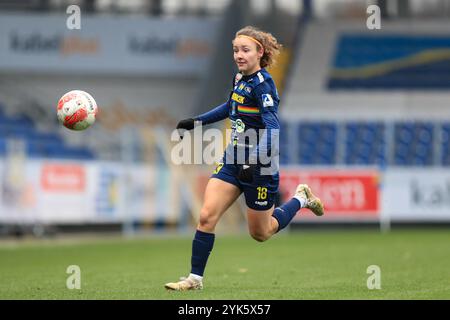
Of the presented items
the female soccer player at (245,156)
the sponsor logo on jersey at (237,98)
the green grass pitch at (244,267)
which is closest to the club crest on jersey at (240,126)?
the female soccer player at (245,156)

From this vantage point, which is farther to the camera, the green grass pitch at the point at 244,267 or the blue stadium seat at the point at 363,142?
the blue stadium seat at the point at 363,142

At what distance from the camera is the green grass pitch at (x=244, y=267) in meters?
8.91

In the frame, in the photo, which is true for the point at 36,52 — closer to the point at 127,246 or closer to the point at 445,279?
the point at 127,246

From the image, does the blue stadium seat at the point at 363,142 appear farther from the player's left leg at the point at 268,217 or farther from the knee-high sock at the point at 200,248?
the knee-high sock at the point at 200,248

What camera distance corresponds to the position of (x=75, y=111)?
382 inches

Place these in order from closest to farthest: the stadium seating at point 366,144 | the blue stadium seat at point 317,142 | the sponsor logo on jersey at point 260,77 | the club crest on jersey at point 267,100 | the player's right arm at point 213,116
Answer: the club crest on jersey at point 267,100 → the sponsor logo on jersey at point 260,77 → the player's right arm at point 213,116 → the stadium seating at point 366,144 → the blue stadium seat at point 317,142

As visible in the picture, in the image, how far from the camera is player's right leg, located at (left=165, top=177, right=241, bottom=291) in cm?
895

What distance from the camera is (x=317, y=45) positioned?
3078 centimetres

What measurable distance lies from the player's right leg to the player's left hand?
366 millimetres

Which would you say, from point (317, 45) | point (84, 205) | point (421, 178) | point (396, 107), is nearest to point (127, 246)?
point (84, 205)

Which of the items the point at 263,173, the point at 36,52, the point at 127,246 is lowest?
the point at 127,246

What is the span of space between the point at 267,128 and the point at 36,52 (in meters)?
22.4

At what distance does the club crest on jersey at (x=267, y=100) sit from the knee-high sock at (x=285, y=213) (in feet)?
3.97
